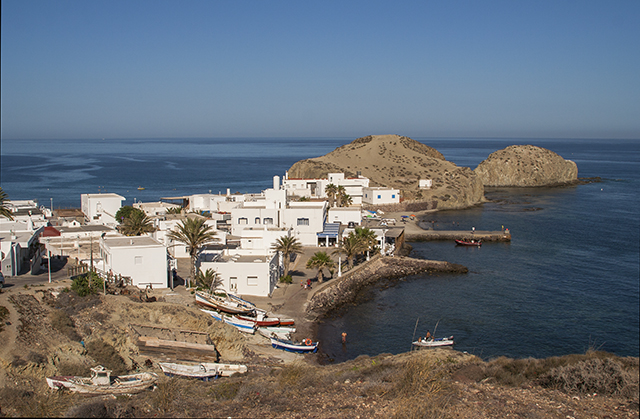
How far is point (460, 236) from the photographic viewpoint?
57.1m

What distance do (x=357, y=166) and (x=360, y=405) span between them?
327 ft

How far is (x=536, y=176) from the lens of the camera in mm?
118875

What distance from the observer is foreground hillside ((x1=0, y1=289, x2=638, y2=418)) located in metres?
11.8

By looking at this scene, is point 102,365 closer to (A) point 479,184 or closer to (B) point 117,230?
(B) point 117,230

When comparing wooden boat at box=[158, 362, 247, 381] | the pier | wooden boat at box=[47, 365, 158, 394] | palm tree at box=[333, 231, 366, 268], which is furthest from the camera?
the pier

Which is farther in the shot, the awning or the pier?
the pier

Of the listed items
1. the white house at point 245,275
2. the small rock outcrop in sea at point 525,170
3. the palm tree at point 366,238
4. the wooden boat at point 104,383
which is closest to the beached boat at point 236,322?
the white house at point 245,275

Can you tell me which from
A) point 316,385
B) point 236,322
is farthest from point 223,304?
point 316,385

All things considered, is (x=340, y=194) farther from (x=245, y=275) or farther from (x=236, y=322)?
(x=236, y=322)

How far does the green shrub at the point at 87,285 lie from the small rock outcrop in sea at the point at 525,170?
10705cm

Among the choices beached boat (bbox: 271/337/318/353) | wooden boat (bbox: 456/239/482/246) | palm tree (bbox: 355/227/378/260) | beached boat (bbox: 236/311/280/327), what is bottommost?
wooden boat (bbox: 456/239/482/246)

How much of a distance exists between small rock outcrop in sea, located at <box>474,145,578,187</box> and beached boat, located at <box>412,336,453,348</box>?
98704mm

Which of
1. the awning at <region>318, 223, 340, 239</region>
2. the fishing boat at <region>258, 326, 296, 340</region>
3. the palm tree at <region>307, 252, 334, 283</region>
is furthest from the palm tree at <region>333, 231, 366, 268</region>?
the fishing boat at <region>258, 326, 296, 340</region>

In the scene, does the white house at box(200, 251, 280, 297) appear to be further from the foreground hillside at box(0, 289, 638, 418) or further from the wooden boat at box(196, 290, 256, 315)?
the foreground hillside at box(0, 289, 638, 418)
